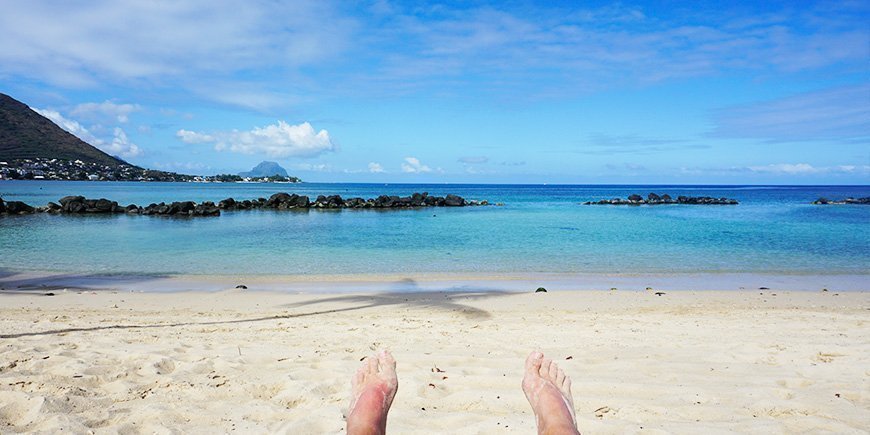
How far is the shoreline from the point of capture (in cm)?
1216

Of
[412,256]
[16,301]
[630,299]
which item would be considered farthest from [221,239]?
[630,299]

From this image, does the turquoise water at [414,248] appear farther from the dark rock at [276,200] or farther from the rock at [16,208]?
the dark rock at [276,200]

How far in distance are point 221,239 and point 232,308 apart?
1540cm

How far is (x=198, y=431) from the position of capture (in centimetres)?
353

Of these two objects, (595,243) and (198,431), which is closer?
(198,431)

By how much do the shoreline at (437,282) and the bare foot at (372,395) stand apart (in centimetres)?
801

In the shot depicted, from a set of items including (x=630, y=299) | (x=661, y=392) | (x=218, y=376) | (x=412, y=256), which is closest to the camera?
(x=661, y=392)

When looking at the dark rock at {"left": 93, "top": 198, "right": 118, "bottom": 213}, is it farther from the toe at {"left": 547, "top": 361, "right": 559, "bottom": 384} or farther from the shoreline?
the toe at {"left": 547, "top": 361, "right": 559, "bottom": 384}

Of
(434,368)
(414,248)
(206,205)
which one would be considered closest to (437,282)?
(414,248)

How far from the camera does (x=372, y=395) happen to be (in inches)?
133

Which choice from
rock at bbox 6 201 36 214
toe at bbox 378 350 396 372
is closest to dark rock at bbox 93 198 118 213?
rock at bbox 6 201 36 214

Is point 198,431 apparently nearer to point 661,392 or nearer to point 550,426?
point 550,426

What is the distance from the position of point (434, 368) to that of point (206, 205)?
41.2 m

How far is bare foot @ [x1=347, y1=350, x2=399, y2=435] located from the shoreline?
8009 mm
